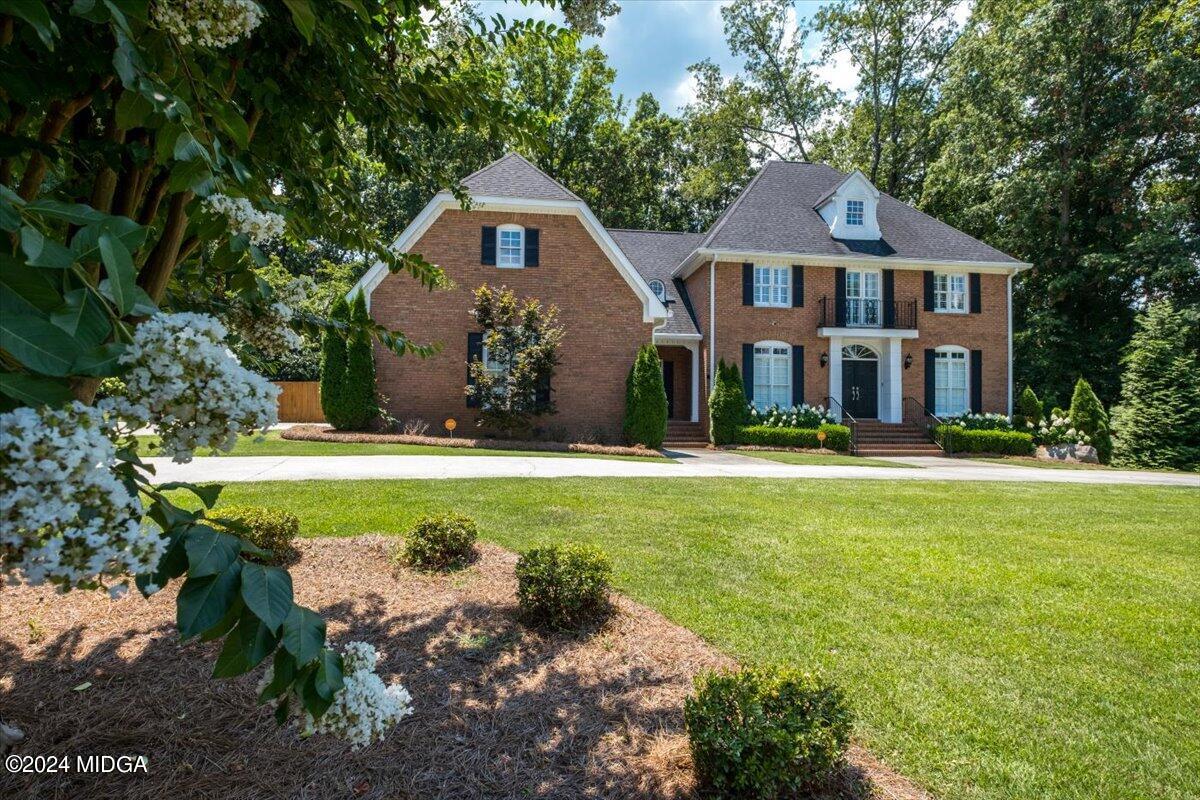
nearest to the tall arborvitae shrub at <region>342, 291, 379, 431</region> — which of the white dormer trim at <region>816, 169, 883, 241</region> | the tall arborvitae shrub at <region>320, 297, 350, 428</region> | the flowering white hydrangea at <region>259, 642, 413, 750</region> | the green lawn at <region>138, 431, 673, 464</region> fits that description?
the tall arborvitae shrub at <region>320, 297, 350, 428</region>

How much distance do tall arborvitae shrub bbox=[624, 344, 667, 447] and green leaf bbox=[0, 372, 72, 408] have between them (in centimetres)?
1513

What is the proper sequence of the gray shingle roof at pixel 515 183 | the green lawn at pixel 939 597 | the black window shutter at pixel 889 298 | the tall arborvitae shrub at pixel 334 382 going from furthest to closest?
the black window shutter at pixel 889 298, the gray shingle roof at pixel 515 183, the tall arborvitae shrub at pixel 334 382, the green lawn at pixel 939 597

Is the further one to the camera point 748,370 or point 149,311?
point 748,370

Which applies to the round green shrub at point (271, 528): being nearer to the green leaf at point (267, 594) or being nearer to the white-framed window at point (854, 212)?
the green leaf at point (267, 594)

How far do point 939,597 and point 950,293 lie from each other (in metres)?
19.4

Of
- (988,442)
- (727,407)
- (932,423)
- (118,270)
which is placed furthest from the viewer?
(932,423)

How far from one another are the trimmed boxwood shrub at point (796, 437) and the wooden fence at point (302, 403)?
663 inches

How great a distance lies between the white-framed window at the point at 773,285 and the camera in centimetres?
1967

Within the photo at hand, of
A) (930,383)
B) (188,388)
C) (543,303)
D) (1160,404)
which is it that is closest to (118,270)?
(188,388)

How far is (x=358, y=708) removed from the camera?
144 cm

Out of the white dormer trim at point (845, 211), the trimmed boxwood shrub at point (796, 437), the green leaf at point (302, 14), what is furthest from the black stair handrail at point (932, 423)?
the green leaf at point (302, 14)

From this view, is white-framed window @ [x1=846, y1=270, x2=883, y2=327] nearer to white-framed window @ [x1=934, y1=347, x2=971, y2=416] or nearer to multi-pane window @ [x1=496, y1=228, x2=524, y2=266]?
white-framed window @ [x1=934, y1=347, x2=971, y2=416]

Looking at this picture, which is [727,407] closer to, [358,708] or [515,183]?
[515,183]

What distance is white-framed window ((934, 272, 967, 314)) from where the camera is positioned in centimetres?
2081
